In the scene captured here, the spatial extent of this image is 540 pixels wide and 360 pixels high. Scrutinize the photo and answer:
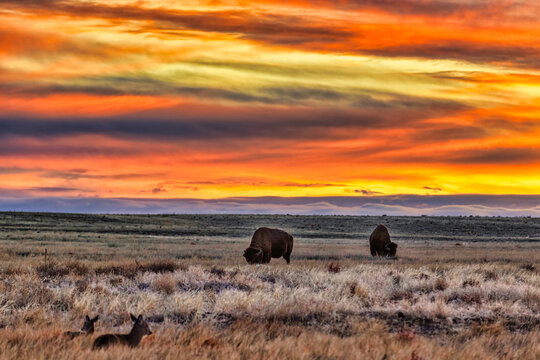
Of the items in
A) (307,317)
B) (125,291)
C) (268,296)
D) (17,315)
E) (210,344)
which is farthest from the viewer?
(125,291)

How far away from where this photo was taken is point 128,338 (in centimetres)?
966

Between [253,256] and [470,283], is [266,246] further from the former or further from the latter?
[470,283]

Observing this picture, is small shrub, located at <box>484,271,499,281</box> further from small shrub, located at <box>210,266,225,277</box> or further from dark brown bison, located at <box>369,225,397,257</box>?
dark brown bison, located at <box>369,225,397,257</box>

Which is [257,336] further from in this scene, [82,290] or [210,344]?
[82,290]

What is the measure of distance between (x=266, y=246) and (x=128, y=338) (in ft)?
68.7

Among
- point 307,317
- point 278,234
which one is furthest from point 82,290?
point 278,234

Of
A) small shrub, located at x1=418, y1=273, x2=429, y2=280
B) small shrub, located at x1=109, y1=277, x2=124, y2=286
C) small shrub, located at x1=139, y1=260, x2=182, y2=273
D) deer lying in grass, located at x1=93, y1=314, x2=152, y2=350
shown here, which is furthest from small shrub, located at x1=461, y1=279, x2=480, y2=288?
deer lying in grass, located at x1=93, y1=314, x2=152, y2=350

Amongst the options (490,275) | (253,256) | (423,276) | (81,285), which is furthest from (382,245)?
(81,285)

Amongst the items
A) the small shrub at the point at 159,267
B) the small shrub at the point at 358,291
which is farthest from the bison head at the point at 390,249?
the small shrub at the point at 358,291

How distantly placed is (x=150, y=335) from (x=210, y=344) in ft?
3.62

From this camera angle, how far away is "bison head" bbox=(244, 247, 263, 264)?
29.1m

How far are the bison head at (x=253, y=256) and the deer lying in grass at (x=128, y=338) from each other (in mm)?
19315

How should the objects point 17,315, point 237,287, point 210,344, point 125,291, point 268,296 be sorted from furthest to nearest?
1. point 237,287
2. point 125,291
3. point 268,296
4. point 17,315
5. point 210,344

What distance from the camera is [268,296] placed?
1563cm
